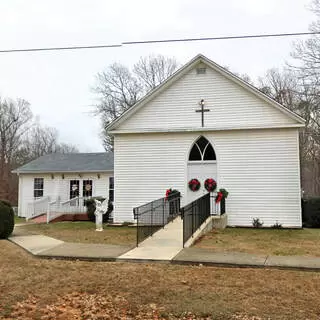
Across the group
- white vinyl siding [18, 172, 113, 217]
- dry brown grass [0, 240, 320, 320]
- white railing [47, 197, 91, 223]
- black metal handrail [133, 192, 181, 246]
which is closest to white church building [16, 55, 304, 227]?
black metal handrail [133, 192, 181, 246]

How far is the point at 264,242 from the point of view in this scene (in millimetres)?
10852

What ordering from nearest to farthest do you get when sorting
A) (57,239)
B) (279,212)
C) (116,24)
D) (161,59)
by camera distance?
1. (116,24)
2. (57,239)
3. (279,212)
4. (161,59)

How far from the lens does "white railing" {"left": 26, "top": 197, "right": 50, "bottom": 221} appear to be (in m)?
21.3

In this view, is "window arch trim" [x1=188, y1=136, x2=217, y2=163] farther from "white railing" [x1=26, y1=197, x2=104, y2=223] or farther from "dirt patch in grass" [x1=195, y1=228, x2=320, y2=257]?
"white railing" [x1=26, y1=197, x2=104, y2=223]

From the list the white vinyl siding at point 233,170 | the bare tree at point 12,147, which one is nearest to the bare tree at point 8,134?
the bare tree at point 12,147

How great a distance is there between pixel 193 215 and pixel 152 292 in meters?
5.29

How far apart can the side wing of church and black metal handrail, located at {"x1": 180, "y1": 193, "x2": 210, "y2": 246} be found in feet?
7.76

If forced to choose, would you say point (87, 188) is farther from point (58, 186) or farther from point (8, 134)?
point (8, 134)

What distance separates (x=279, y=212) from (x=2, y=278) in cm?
1118

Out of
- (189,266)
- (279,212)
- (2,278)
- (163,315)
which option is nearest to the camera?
(163,315)

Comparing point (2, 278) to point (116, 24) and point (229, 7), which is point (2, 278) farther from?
point (229, 7)

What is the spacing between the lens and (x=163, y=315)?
4.83 meters

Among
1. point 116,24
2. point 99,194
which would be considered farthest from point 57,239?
point 99,194

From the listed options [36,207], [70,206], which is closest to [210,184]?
[70,206]
